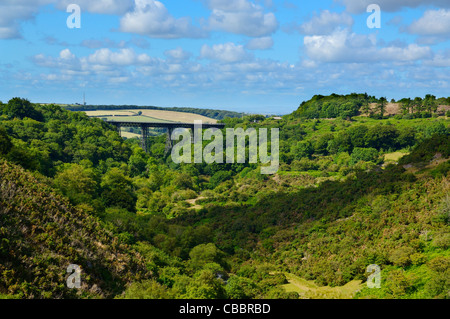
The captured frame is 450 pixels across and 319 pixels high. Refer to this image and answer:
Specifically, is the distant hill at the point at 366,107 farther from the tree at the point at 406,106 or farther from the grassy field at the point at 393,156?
the grassy field at the point at 393,156

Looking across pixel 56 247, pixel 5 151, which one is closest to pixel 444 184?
pixel 56 247

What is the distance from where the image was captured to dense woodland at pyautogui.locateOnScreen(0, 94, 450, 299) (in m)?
28.5

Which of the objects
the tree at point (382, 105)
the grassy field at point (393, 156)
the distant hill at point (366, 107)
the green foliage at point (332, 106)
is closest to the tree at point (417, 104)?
the distant hill at point (366, 107)

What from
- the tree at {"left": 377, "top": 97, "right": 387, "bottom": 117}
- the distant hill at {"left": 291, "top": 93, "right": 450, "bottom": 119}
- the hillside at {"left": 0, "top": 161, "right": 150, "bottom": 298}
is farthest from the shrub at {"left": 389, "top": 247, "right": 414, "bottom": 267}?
the tree at {"left": 377, "top": 97, "right": 387, "bottom": 117}

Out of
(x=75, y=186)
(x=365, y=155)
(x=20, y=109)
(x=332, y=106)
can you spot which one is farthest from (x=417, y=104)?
(x=20, y=109)

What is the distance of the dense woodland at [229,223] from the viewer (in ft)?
93.4

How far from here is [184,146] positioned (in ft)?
443

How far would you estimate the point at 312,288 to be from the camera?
121ft

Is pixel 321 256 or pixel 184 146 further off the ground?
pixel 184 146

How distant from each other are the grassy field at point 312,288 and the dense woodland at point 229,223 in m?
0.79

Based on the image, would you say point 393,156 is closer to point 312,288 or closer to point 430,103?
point 430,103

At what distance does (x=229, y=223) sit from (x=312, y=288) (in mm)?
28874
